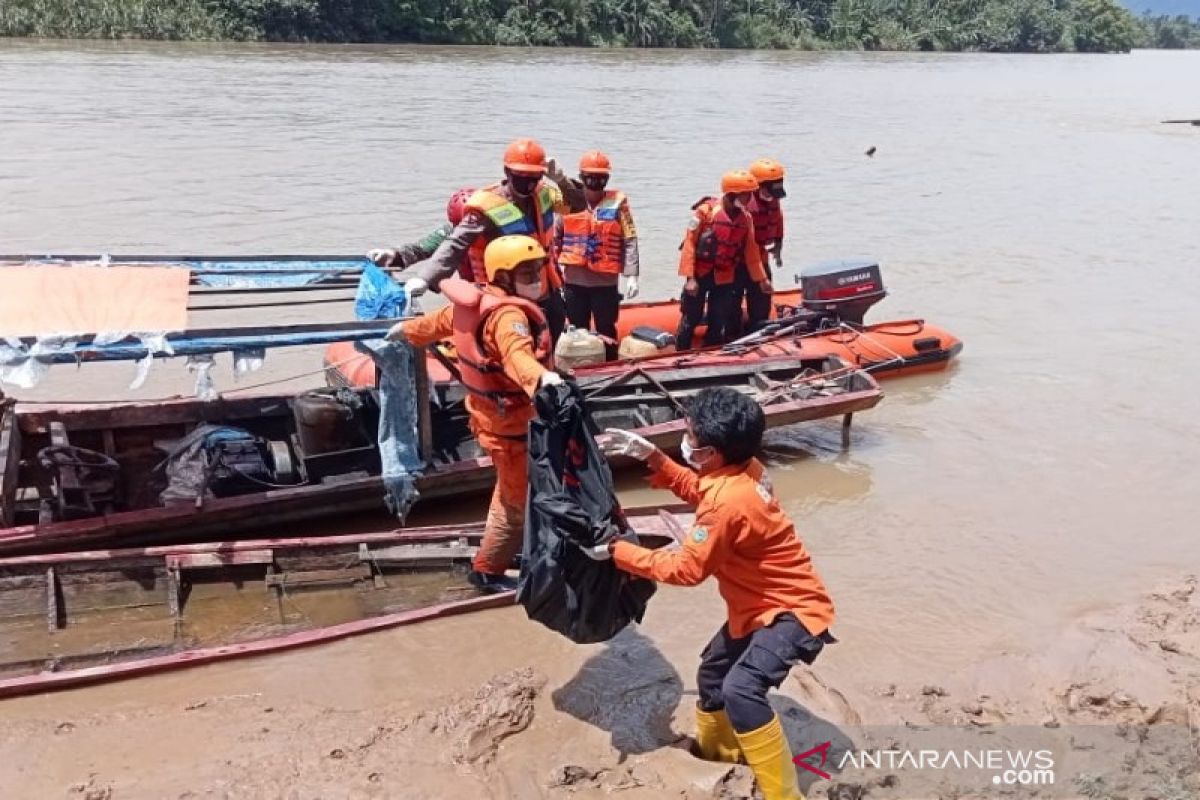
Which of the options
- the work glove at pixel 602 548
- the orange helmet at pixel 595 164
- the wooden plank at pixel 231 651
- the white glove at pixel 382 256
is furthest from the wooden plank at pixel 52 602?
the orange helmet at pixel 595 164

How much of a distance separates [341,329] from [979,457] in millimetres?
5081

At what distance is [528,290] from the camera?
15.4 feet

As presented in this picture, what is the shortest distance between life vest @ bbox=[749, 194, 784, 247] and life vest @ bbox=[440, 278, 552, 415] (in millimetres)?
4594

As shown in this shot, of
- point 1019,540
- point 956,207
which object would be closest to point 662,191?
point 956,207

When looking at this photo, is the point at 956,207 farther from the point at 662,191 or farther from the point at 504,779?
the point at 504,779

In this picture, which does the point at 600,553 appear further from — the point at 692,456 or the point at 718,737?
the point at 718,737

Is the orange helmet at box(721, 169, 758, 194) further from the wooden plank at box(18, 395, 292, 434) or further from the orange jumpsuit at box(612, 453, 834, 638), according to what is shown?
the orange jumpsuit at box(612, 453, 834, 638)

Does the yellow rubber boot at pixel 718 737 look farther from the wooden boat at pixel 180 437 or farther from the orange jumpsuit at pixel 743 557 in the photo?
the wooden boat at pixel 180 437

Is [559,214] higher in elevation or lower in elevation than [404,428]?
higher

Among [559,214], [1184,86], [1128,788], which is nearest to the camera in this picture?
[1128,788]

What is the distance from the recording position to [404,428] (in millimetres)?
6113

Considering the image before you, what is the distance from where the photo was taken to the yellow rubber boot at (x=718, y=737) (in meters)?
4.20

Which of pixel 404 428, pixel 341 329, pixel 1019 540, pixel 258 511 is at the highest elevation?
pixel 341 329

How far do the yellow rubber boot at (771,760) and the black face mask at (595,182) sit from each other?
5132 millimetres
